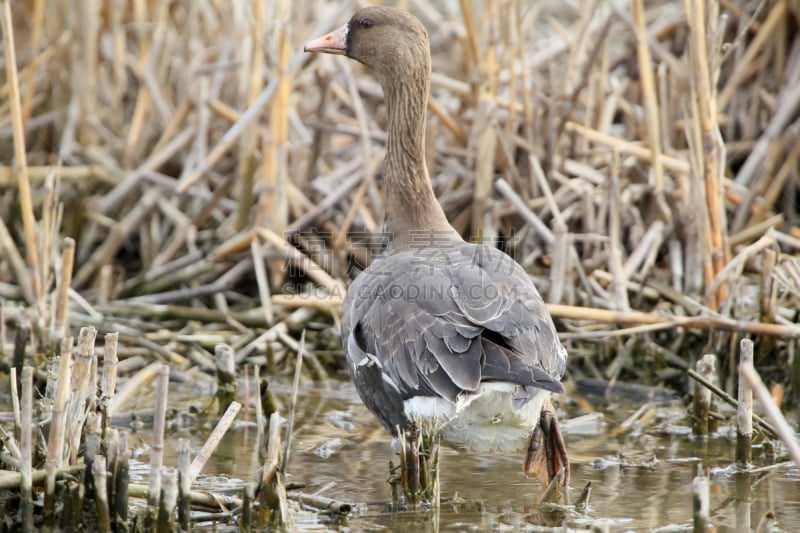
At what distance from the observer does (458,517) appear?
3.80 m

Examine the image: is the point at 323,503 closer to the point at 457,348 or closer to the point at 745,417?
the point at 457,348

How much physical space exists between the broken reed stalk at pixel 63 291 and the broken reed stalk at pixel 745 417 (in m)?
2.93

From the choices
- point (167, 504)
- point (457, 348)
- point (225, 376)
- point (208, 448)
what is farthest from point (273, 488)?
point (225, 376)

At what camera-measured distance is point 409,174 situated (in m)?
5.21

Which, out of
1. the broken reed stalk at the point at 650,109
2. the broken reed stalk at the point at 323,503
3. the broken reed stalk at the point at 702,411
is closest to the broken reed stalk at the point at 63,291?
the broken reed stalk at the point at 323,503

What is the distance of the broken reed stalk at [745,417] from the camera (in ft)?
13.3

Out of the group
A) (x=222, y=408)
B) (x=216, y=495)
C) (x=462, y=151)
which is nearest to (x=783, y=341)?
(x=462, y=151)

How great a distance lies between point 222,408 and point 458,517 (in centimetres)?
177

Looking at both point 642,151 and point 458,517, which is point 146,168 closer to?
point 642,151

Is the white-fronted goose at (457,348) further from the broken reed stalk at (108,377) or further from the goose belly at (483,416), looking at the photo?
the broken reed stalk at (108,377)

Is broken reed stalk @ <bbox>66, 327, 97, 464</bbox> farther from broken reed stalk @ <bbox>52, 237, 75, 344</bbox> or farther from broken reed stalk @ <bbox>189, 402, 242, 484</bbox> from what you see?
broken reed stalk @ <bbox>52, 237, 75, 344</bbox>

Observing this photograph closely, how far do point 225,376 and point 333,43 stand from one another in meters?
1.90

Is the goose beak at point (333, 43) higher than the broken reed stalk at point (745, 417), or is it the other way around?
the goose beak at point (333, 43)

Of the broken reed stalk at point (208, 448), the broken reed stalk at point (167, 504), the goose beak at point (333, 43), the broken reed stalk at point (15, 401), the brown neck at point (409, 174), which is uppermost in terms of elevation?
the goose beak at point (333, 43)
